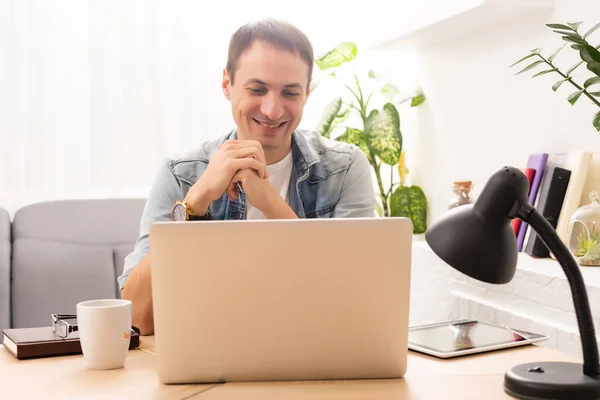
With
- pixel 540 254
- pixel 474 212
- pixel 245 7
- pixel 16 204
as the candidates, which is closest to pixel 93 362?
pixel 474 212

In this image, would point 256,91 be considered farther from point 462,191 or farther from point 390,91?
point 390,91

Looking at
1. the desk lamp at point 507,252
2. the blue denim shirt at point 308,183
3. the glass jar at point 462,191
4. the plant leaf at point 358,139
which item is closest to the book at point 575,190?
the glass jar at point 462,191

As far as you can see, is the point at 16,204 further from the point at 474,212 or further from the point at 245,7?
the point at 474,212

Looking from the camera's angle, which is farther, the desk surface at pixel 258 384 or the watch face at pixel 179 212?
the watch face at pixel 179 212

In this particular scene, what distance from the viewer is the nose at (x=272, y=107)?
188 centimetres

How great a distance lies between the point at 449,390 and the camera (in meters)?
1.03

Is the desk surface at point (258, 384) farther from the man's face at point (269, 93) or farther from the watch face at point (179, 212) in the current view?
the man's face at point (269, 93)

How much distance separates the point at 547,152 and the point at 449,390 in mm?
1726

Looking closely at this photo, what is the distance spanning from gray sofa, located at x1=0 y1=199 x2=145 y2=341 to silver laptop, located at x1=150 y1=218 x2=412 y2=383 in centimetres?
→ 102

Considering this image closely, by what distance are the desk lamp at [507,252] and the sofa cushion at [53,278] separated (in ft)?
4.02

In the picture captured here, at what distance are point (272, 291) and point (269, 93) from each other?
959 mm

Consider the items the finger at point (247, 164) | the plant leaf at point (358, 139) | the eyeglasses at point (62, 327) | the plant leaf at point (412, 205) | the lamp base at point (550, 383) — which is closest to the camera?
the lamp base at point (550, 383)

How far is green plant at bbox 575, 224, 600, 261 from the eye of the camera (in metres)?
2.16

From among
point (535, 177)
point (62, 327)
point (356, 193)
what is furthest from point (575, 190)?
point (62, 327)
